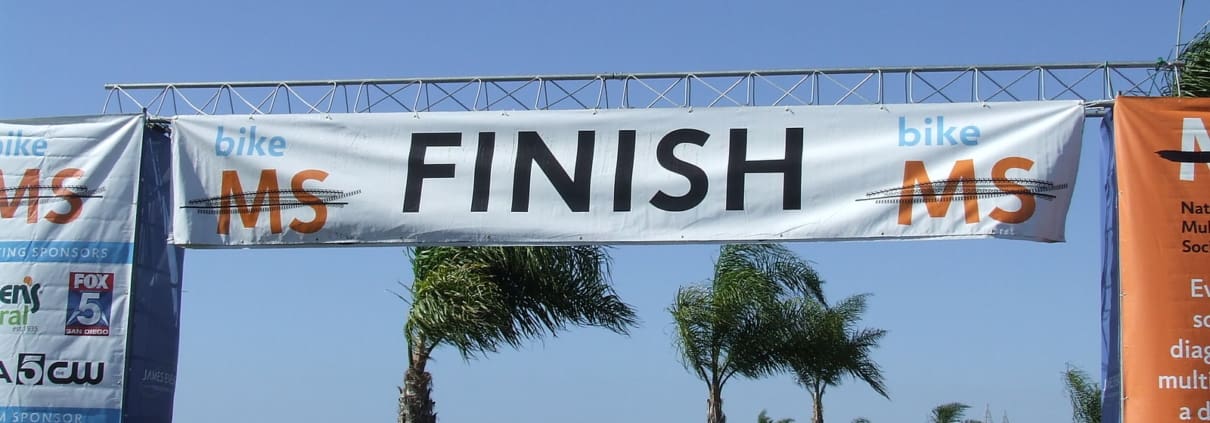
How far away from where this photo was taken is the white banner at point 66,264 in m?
11.1

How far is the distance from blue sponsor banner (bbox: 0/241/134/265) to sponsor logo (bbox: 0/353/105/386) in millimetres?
797

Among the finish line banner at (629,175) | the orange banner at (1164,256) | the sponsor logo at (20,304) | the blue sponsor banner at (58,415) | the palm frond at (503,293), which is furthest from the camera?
the palm frond at (503,293)

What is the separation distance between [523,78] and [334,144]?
1.59 m

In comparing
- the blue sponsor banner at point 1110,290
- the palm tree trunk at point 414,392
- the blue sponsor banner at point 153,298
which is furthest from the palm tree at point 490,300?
the blue sponsor banner at point 1110,290

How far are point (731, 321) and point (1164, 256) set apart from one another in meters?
8.57

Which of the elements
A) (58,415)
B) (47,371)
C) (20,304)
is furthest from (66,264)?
(58,415)

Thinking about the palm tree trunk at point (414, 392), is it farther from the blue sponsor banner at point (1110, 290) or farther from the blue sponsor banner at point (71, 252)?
the blue sponsor banner at point (1110, 290)

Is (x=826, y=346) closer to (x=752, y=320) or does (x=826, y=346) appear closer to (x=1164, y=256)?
(x=752, y=320)

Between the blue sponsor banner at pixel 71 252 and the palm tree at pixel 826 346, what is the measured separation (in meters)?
9.57

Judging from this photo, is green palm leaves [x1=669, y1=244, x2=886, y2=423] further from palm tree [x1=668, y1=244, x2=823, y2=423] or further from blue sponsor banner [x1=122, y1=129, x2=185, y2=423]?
blue sponsor banner [x1=122, y1=129, x2=185, y2=423]

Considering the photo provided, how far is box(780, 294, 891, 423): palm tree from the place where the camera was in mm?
18516

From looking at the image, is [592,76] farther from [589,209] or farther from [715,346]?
[715,346]

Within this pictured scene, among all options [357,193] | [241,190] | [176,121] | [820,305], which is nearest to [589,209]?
[357,193]

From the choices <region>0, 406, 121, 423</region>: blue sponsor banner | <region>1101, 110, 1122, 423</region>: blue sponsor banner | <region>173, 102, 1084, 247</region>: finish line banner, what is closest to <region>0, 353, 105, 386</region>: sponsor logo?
<region>0, 406, 121, 423</region>: blue sponsor banner
